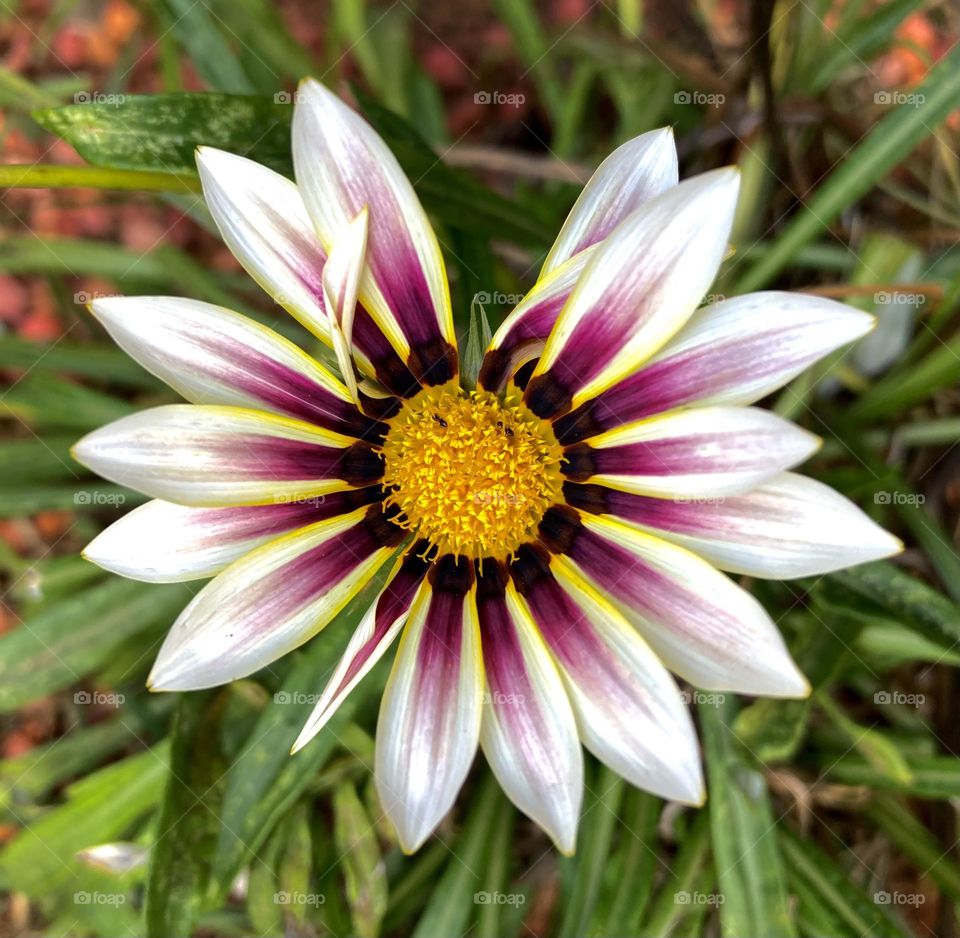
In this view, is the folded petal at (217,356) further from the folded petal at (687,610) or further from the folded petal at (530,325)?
the folded petal at (687,610)

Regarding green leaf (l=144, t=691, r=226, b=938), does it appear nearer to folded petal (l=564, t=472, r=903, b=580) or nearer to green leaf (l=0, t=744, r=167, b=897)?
green leaf (l=0, t=744, r=167, b=897)

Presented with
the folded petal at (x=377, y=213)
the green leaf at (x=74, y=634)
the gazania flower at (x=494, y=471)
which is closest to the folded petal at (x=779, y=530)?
the gazania flower at (x=494, y=471)

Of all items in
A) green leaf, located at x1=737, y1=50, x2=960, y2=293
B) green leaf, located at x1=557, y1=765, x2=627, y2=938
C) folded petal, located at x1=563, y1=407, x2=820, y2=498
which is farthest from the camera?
green leaf, located at x1=557, y1=765, x2=627, y2=938

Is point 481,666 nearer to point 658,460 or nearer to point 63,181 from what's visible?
point 658,460

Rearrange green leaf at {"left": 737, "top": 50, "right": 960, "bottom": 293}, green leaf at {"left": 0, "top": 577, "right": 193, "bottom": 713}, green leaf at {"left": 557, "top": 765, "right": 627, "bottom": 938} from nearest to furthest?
green leaf at {"left": 737, "top": 50, "right": 960, "bottom": 293}, green leaf at {"left": 557, "top": 765, "right": 627, "bottom": 938}, green leaf at {"left": 0, "top": 577, "right": 193, "bottom": 713}

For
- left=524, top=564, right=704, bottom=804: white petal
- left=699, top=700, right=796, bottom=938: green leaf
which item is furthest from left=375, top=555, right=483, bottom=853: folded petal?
left=699, top=700, right=796, bottom=938: green leaf

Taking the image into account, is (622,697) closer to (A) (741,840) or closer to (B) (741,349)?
(B) (741,349)

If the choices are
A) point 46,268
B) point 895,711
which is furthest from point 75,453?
point 895,711
